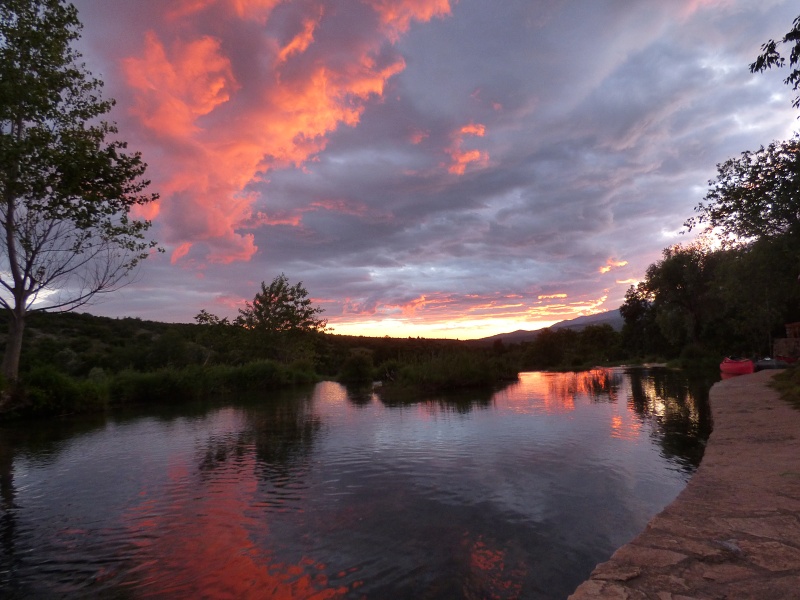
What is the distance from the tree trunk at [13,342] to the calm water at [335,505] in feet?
7.15

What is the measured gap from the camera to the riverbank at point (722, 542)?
302 cm

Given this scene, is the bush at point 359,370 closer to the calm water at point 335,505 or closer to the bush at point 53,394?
the bush at point 53,394

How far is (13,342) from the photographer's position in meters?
14.1

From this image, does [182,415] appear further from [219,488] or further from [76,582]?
[76,582]

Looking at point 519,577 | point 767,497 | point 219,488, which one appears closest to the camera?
point 519,577

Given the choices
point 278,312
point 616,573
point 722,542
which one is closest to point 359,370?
point 278,312

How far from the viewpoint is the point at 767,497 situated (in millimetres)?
4750

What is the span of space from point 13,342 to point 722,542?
17229 mm

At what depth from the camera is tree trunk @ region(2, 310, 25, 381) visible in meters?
14.0

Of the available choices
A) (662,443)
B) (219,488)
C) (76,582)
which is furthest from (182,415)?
(662,443)

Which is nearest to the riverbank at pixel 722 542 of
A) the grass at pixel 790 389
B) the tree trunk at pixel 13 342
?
the grass at pixel 790 389

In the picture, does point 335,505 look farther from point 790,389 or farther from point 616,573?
point 790,389

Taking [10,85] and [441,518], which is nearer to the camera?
[441,518]

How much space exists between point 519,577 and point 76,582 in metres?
4.13
